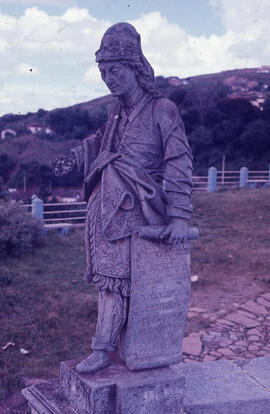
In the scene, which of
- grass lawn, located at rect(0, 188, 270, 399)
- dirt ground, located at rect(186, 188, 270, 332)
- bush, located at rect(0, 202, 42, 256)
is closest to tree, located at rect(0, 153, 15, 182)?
grass lawn, located at rect(0, 188, 270, 399)

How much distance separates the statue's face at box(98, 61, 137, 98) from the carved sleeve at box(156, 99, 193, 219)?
207 millimetres

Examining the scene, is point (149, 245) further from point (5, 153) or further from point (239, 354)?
point (5, 153)

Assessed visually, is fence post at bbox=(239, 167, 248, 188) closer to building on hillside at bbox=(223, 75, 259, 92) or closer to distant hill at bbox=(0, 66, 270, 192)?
distant hill at bbox=(0, 66, 270, 192)

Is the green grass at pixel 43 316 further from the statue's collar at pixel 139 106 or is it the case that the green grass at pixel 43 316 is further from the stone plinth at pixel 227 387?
the statue's collar at pixel 139 106

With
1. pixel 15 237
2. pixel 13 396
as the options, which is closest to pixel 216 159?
pixel 15 237

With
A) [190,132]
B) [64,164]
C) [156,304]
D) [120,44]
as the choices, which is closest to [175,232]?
[156,304]

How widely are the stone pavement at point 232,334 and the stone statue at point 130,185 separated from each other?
2376 millimetres

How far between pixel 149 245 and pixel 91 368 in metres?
0.78

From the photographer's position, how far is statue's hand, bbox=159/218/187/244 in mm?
2600

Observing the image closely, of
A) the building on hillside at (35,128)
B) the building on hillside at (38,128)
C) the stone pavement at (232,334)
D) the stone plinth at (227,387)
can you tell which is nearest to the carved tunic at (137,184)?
the stone plinth at (227,387)

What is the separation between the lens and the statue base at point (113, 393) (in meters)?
2.52

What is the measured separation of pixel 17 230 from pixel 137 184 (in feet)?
21.4

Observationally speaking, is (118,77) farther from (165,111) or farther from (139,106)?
(165,111)

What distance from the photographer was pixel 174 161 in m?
2.62
